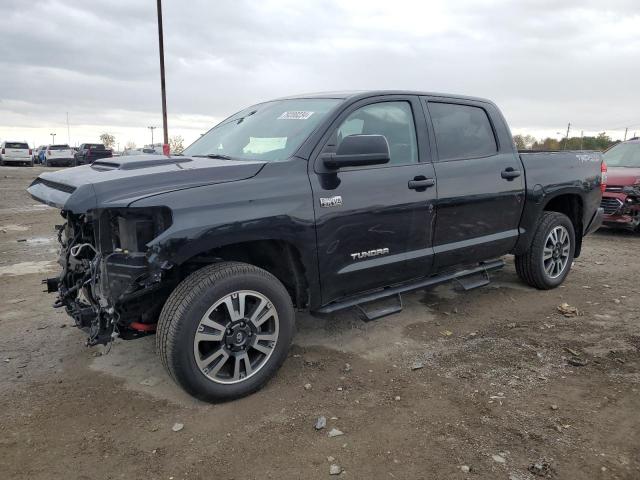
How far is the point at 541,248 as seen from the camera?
16.7 feet

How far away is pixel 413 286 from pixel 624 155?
25.2 feet

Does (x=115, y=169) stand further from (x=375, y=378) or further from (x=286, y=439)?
(x=375, y=378)

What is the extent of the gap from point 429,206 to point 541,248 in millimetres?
1817

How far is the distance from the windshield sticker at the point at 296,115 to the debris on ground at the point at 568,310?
3000mm

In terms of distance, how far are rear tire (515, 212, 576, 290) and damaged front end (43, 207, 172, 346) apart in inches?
145

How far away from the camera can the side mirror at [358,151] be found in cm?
329

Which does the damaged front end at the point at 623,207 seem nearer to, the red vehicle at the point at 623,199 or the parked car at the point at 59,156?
the red vehicle at the point at 623,199

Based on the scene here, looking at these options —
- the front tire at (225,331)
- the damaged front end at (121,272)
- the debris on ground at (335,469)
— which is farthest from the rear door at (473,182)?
the damaged front end at (121,272)

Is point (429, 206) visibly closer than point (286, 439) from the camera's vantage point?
No

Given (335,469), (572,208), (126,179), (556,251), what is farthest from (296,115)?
(572,208)

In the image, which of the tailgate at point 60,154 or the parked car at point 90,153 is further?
the tailgate at point 60,154

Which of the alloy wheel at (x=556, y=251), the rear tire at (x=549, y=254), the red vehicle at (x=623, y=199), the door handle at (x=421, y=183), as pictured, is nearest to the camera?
the door handle at (x=421, y=183)

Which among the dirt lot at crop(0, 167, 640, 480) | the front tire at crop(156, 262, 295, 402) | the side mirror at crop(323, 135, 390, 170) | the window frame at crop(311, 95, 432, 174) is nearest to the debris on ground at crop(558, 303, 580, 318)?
the dirt lot at crop(0, 167, 640, 480)

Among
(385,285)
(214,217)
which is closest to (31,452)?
(214,217)
